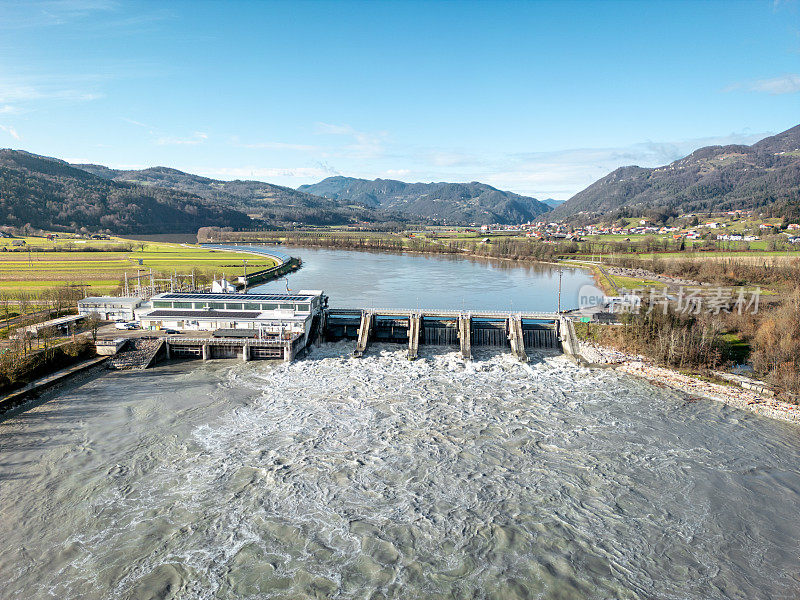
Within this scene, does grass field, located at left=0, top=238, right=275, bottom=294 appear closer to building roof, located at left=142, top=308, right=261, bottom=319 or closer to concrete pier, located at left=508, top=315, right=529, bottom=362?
building roof, located at left=142, top=308, right=261, bottom=319

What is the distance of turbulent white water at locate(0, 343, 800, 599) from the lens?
13.8 m

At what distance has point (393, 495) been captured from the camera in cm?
1755

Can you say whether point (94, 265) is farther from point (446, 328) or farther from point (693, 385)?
point (693, 385)

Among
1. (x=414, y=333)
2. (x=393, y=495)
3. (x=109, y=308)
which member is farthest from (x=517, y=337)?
(x=109, y=308)

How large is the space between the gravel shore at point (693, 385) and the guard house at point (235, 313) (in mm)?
21213

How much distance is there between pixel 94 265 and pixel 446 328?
5275cm

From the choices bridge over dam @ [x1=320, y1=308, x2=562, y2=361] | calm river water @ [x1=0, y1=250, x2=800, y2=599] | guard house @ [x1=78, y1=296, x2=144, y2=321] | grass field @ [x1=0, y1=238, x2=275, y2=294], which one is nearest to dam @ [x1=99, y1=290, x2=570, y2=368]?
bridge over dam @ [x1=320, y1=308, x2=562, y2=361]

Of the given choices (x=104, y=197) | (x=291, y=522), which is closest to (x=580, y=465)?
(x=291, y=522)

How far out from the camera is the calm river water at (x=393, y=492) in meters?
13.8

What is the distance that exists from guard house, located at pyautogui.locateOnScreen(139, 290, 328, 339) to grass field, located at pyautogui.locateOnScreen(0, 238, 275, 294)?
15.6 m

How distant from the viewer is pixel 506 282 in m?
67.4

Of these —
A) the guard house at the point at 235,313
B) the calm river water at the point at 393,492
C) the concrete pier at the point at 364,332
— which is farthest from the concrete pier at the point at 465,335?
the guard house at the point at 235,313

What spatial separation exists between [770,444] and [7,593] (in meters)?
28.7

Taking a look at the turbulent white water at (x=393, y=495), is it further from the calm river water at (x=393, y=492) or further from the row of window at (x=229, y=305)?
the row of window at (x=229, y=305)
